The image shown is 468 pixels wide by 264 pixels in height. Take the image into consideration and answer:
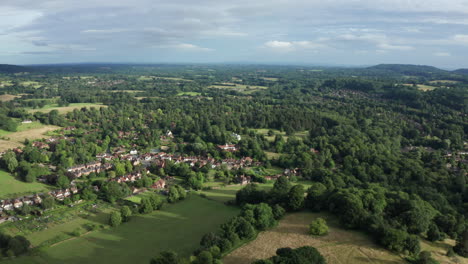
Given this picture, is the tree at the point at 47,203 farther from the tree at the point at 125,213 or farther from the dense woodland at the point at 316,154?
the tree at the point at 125,213

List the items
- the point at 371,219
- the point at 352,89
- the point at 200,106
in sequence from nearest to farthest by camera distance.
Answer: the point at 371,219, the point at 200,106, the point at 352,89

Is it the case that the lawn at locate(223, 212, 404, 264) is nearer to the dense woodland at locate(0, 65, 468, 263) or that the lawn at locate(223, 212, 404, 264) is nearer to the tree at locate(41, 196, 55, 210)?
the dense woodland at locate(0, 65, 468, 263)

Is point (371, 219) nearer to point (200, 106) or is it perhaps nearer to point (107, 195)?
point (107, 195)

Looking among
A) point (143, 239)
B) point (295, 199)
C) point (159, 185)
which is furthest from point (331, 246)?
point (159, 185)

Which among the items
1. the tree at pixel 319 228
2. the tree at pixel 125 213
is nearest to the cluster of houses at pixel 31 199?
the tree at pixel 125 213

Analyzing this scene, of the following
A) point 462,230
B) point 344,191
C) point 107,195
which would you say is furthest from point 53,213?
point 462,230

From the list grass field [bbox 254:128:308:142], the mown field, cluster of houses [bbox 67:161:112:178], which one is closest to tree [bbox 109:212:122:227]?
the mown field

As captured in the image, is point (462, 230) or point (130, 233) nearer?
point (462, 230)
